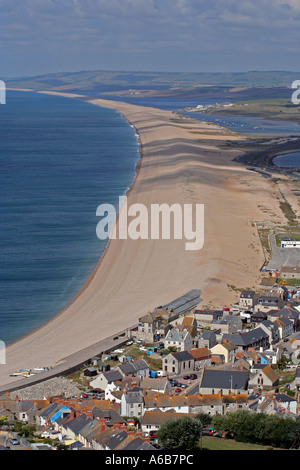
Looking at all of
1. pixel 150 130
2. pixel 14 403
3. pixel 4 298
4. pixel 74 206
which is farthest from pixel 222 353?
pixel 150 130

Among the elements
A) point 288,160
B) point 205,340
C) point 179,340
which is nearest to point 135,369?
point 179,340

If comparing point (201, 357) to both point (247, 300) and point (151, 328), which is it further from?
point (247, 300)

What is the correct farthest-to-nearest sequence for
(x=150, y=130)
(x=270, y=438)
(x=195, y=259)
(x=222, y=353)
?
(x=150, y=130) → (x=195, y=259) → (x=222, y=353) → (x=270, y=438)

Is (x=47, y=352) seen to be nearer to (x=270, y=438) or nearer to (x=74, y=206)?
(x=270, y=438)

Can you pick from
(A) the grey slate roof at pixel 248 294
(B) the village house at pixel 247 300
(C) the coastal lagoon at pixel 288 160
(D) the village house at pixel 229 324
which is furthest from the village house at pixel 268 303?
(C) the coastal lagoon at pixel 288 160

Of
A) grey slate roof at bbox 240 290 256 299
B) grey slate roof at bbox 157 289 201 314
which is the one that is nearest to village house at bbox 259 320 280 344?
grey slate roof at bbox 240 290 256 299
